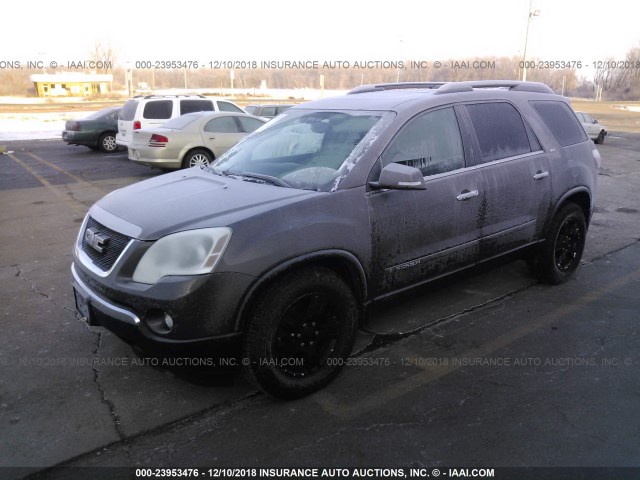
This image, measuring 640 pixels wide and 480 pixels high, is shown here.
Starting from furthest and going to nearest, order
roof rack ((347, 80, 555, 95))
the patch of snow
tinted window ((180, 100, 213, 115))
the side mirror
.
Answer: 1. the patch of snow
2. tinted window ((180, 100, 213, 115))
3. roof rack ((347, 80, 555, 95))
4. the side mirror

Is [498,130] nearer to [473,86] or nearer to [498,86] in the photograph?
[473,86]

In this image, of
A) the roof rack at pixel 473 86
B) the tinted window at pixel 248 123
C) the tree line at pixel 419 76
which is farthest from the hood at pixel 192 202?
the tree line at pixel 419 76

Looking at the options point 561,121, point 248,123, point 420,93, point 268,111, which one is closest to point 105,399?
point 420,93

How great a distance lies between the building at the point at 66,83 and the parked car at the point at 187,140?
81.0m

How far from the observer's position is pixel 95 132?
16.7 metres

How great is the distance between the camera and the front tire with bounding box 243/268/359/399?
9.55 ft

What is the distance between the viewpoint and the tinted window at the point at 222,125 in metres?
11.8

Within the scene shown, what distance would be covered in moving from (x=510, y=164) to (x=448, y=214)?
89 cm

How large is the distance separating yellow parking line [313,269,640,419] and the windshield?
4.24 feet

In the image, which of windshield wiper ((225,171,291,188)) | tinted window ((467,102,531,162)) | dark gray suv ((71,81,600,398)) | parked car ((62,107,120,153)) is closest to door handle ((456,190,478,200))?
dark gray suv ((71,81,600,398))

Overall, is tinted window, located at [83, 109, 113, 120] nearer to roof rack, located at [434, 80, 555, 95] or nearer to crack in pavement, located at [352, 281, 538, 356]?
roof rack, located at [434, 80, 555, 95]

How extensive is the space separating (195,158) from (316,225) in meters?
9.12

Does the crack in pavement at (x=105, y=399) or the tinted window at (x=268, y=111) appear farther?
the tinted window at (x=268, y=111)

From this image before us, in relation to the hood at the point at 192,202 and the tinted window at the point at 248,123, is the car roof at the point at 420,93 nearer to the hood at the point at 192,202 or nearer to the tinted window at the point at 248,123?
the hood at the point at 192,202
